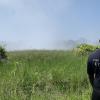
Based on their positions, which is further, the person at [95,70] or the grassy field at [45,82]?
the grassy field at [45,82]

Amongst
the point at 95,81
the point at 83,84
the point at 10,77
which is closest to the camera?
the point at 95,81

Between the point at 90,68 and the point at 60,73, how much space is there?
20.2 ft

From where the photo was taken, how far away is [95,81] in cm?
564

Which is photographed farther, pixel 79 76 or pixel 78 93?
pixel 79 76

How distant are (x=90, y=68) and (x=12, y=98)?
2.61m

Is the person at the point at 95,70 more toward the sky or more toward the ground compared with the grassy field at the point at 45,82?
more toward the sky

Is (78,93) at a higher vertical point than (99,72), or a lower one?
lower

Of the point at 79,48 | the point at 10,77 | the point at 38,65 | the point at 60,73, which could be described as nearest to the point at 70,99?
the point at 10,77

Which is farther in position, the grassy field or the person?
the grassy field

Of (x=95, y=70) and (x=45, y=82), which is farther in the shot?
(x=45, y=82)

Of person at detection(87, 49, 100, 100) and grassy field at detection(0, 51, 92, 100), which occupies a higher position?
person at detection(87, 49, 100, 100)

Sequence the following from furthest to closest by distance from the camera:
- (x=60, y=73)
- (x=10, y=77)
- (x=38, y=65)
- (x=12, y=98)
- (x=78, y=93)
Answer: (x=38, y=65)
(x=60, y=73)
(x=10, y=77)
(x=78, y=93)
(x=12, y=98)

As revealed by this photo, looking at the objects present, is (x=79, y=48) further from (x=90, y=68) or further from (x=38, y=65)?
(x=90, y=68)

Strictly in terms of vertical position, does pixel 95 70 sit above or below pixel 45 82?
above
